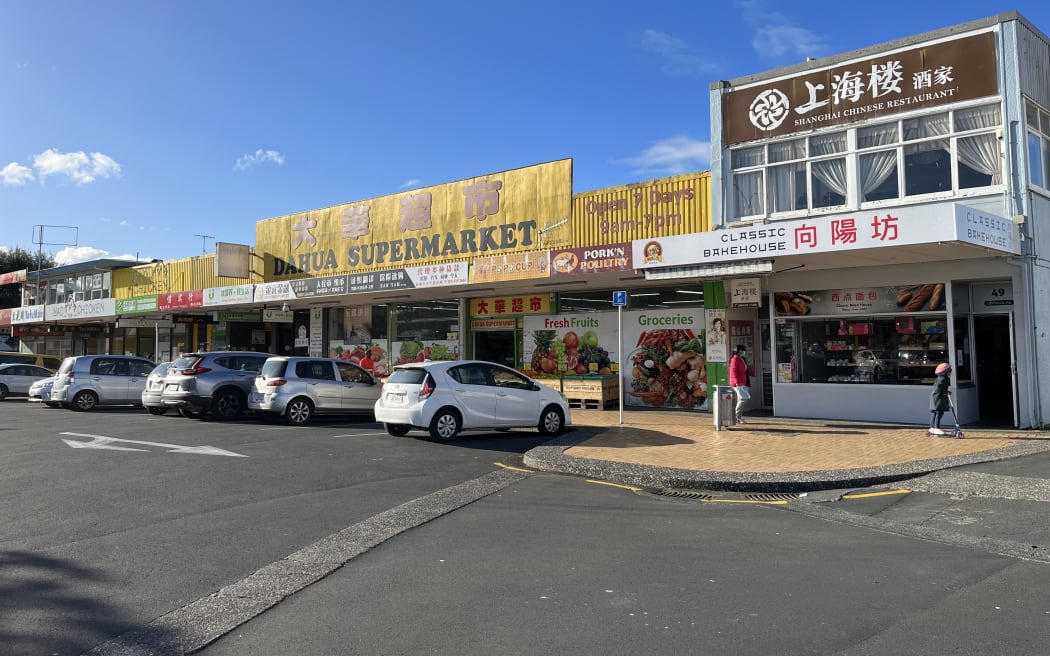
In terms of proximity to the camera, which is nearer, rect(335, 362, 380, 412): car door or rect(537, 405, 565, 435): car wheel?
rect(537, 405, 565, 435): car wheel

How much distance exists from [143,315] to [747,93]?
2630 centimetres

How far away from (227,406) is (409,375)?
21.0 feet

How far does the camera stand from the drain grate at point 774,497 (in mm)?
8852

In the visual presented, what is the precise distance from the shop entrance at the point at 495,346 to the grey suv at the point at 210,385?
7258 mm

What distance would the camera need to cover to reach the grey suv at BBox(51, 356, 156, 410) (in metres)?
20.5

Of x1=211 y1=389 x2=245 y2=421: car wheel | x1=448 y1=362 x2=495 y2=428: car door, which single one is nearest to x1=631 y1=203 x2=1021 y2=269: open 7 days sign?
x1=448 y1=362 x2=495 y2=428: car door

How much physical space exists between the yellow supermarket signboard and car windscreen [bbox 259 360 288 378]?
22.6 feet

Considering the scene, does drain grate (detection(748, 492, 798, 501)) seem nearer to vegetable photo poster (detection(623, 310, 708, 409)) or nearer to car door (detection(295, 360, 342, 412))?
vegetable photo poster (detection(623, 310, 708, 409))

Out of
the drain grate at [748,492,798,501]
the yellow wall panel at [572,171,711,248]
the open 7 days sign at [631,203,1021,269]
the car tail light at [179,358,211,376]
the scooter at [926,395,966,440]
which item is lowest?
the drain grate at [748,492,798,501]

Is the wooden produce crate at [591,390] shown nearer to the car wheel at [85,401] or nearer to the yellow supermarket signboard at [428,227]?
the yellow supermarket signboard at [428,227]

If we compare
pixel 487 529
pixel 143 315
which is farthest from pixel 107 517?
pixel 143 315

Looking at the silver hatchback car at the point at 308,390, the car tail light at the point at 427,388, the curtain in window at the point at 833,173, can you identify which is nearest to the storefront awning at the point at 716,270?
the curtain in window at the point at 833,173

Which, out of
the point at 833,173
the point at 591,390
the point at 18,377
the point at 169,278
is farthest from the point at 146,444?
the point at 169,278

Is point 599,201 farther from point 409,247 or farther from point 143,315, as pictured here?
point 143,315
